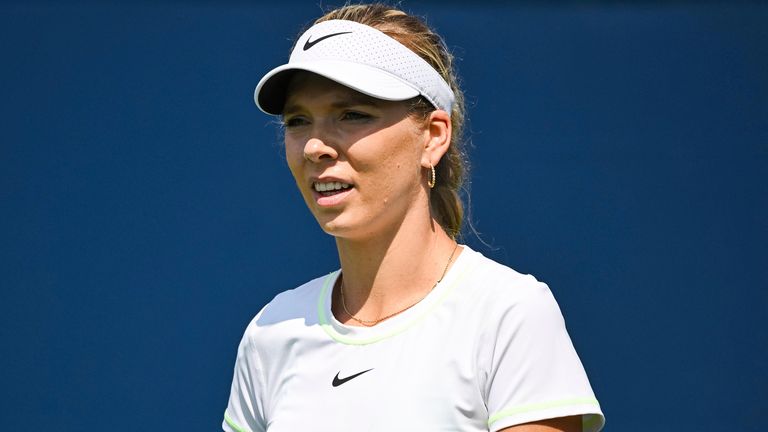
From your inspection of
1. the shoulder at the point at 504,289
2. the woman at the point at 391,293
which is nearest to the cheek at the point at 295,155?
the woman at the point at 391,293

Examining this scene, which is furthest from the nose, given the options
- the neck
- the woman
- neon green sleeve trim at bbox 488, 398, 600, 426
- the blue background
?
the blue background

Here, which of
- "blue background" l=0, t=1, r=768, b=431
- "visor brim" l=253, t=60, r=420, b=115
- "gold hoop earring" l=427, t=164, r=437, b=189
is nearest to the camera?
"visor brim" l=253, t=60, r=420, b=115

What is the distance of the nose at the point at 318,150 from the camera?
5.29 ft

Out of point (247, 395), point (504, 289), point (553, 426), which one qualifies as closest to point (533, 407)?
point (553, 426)

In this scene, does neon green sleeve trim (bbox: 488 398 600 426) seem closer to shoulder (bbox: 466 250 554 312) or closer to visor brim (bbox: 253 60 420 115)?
shoulder (bbox: 466 250 554 312)

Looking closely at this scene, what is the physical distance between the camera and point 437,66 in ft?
5.73

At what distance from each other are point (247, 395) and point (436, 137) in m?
0.49

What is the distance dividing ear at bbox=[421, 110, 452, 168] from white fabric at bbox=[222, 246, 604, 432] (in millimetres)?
143

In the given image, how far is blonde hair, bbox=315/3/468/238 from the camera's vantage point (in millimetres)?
1732

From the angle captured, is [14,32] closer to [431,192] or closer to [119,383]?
[119,383]

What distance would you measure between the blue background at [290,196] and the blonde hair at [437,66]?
2.63ft

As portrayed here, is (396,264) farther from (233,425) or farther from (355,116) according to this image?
(233,425)

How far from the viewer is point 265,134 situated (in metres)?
2.76

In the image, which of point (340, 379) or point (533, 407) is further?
point (340, 379)
